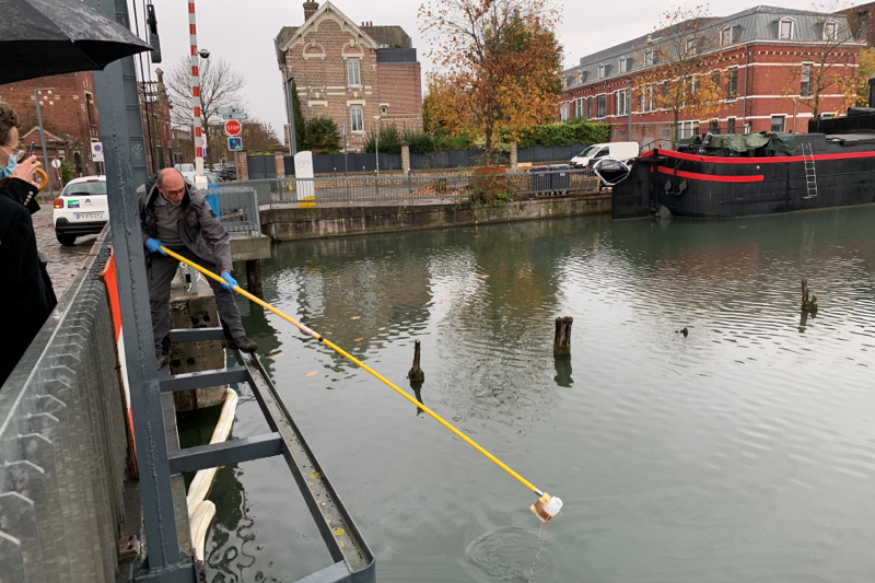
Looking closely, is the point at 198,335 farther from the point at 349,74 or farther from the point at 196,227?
the point at 349,74

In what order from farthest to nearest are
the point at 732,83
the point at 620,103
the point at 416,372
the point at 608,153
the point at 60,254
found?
the point at 620,103 → the point at 732,83 → the point at 608,153 → the point at 60,254 → the point at 416,372

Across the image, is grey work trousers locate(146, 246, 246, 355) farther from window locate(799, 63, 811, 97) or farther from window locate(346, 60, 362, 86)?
window locate(799, 63, 811, 97)

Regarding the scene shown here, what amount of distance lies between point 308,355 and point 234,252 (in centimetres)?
438

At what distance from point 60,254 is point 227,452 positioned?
959 cm

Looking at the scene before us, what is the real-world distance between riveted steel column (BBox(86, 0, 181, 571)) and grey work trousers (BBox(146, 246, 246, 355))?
9.26 ft

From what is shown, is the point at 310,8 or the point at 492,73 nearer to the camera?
the point at 492,73

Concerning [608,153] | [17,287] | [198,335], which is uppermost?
[608,153]

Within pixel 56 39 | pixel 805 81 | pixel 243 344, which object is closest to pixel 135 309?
pixel 56 39

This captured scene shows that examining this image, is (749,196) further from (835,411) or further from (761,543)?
(761,543)

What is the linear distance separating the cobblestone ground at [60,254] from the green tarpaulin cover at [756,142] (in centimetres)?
2038

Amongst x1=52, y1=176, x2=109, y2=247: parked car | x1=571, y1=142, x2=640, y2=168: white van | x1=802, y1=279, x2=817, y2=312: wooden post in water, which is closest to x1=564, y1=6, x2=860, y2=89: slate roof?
x1=571, y1=142, x2=640, y2=168: white van

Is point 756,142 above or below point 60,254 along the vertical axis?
above

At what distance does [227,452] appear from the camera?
3.94 meters

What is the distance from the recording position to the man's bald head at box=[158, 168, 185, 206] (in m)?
5.22
